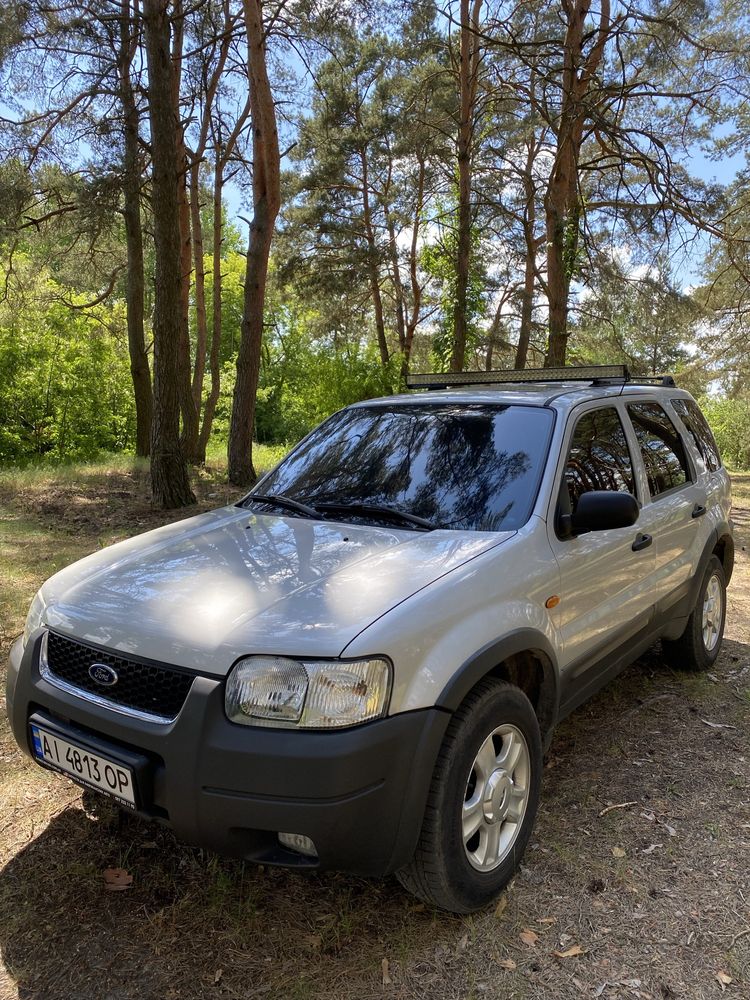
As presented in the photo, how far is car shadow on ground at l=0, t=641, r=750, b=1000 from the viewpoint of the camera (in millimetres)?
2229

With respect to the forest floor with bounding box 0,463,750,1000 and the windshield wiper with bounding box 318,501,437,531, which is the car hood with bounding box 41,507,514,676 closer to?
the windshield wiper with bounding box 318,501,437,531

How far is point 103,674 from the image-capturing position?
7.70 feet

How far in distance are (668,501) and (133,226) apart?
1359cm

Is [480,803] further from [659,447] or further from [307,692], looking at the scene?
[659,447]

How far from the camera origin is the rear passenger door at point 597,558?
301 centimetres

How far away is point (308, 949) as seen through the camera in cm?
235

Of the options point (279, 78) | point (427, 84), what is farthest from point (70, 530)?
point (427, 84)

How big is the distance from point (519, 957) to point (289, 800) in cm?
102

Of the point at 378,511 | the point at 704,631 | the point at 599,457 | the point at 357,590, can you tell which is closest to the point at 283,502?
the point at 378,511

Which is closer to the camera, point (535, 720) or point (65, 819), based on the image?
point (535, 720)

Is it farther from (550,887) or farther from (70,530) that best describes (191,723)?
(70,530)

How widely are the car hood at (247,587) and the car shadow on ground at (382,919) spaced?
3.23ft

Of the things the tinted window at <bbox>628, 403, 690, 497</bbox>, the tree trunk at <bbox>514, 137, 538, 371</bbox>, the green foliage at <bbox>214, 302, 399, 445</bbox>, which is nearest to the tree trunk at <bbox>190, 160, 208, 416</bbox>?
the green foliage at <bbox>214, 302, 399, 445</bbox>

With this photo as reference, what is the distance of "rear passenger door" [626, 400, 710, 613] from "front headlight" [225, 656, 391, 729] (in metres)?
2.13
